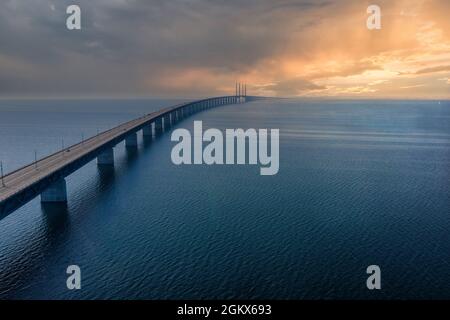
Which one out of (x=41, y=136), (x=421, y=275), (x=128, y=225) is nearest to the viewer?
(x=421, y=275)

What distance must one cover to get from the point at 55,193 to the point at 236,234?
32955 mm

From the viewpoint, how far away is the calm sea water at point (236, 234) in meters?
35.6

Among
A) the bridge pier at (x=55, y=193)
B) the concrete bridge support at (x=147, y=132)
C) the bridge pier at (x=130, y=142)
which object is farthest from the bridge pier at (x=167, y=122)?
the bridge pier at (x=55, y=193)

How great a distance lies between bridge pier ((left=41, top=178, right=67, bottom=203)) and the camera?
192 feet

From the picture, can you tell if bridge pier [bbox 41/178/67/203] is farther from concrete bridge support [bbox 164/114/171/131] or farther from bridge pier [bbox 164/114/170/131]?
concrete bridge support [bbox 164/114/171/131]

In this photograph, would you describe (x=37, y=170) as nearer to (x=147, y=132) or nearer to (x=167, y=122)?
(x=147, y=132)

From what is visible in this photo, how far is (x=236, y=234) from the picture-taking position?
47.6 meters

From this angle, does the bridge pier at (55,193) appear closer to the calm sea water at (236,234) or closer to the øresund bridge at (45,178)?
the øresund bridge at (45,178)

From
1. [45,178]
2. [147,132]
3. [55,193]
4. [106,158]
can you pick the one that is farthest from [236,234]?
[147,132]

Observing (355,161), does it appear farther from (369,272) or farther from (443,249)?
(369,272)
